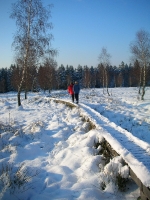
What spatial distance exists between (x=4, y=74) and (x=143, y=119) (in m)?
61.4

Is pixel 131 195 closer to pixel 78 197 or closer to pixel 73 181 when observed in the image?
pixel 78 197

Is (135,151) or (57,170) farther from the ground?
(135,151)

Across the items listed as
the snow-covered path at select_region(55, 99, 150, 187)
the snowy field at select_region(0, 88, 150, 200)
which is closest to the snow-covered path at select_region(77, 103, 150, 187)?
the snow-covered path at select_region(55, 99, 150, 187)

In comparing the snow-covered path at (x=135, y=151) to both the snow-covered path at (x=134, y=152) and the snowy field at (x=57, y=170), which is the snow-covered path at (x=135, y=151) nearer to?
the snow-covered path at (x=134, y=152)

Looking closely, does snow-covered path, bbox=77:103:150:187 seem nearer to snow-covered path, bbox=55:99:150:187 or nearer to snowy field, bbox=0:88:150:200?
snow-covered path, bbox=55:99:150:187

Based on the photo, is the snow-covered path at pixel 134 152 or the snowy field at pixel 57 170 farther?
the snowy field at pixel 57 170

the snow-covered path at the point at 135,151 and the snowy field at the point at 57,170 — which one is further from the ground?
the snow-covered path at the point at 135,151

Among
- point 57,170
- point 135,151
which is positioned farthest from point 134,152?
point 57,170

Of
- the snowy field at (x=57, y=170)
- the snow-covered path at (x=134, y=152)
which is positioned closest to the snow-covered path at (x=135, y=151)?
the snow-covered path at (x=134, y=152)

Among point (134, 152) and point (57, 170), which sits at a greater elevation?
point (134, 152)

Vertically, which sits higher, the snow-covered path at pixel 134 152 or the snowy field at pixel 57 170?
the snow-covered path at pixel 134 152

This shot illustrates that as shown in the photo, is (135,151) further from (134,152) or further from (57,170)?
(57,170)

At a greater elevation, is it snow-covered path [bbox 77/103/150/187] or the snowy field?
snow-covered path [bbox 77/103/150/187]

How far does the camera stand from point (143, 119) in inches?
379
